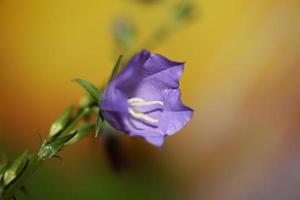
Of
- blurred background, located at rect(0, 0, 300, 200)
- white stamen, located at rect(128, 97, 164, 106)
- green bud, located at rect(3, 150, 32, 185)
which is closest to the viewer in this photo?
green bud, located at rect(3, 150, 32, 185)

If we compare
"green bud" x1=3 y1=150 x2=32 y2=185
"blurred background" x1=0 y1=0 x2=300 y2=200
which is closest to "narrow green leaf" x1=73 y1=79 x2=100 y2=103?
"green bud" x1=3 y1=150 x2=32 y2=185

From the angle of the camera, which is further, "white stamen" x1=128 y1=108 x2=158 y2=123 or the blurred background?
the blurred background

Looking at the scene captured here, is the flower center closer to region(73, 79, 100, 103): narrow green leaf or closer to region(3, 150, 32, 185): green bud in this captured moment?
region(73, 79, 100, 103): narrow green leaf

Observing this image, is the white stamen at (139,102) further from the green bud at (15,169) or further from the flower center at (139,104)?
the green bud at (15,169)

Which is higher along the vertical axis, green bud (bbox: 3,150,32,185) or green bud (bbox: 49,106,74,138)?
green bud (bbox: 49,106,74,138)

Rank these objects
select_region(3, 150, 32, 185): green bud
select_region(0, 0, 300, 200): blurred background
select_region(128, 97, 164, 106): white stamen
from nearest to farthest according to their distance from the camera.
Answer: select_region(3, 150, 32, 185): green bud
select_region(128, 97, 164, 106): white stamen
select_region(0, 0, 300, 200): blurred background

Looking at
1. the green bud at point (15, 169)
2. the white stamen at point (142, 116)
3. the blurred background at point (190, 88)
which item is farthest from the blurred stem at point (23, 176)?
the blurred background at point (190, 88)

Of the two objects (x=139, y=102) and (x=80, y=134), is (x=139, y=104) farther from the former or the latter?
(x=80, y=134)
